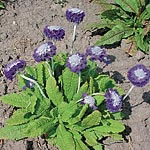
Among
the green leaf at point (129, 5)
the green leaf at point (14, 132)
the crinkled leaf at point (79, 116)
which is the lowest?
the green leaf at point (14, 132)

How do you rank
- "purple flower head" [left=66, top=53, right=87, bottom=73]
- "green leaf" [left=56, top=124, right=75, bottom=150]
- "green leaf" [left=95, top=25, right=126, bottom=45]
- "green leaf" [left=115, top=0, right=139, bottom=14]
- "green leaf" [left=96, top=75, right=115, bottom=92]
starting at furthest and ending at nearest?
"green leaf" [left=115, top=0, right=139, bottom=14] < "green leaf" [left=95, top=25, right=126, bottom=45] < "green leaf" [left=96, top=75, right=115, bottom=92] < "green leaf" [left=56, top=124, right=75, bottom=150] < "purple flower head" [left=66, top=53, right=87, bottom=73]

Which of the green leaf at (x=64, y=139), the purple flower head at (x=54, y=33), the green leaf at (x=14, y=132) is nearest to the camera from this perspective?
the purple flower head at (x=54, y=33)

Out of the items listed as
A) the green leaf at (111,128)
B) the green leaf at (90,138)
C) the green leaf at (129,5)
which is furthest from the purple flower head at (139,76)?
the green leaf at (129,5)

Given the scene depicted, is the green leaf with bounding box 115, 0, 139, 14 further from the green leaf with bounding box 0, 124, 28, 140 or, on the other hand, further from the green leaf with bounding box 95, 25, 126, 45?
the green leaf with bounding box 0, 124, 28, 140

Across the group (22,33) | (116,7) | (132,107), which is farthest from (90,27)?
(132,107)

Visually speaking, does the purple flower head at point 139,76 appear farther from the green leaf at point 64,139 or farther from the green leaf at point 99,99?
the green leaf at point 64,139

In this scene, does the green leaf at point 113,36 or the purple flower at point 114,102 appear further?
the green leaf at point 113,36

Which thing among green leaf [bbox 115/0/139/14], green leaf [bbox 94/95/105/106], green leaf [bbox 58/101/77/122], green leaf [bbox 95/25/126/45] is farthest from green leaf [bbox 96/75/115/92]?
green leaf [bbox 115/0/139/14]
